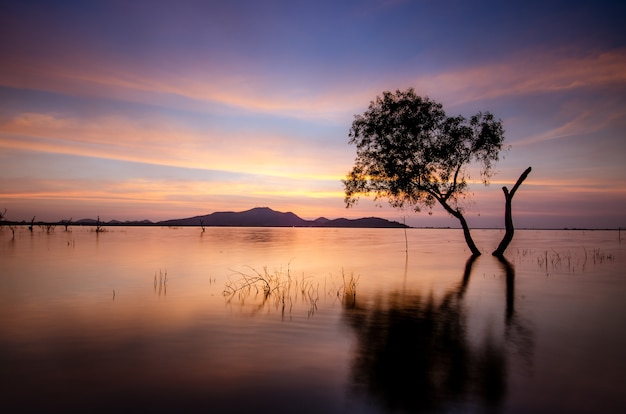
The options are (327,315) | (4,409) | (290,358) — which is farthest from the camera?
(327,315)

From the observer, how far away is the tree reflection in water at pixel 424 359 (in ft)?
27.8

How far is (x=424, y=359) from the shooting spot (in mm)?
11016

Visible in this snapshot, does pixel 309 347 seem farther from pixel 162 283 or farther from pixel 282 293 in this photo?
pixel 162 283

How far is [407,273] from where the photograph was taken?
33.1 meters

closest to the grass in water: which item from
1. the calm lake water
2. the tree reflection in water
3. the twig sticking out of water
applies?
the calm lake water

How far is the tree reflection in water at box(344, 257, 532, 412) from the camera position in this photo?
848 cm

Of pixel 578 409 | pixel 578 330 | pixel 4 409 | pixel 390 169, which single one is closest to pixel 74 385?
pixel 4 409

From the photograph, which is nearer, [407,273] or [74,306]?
[74,306]

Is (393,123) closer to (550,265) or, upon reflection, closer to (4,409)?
(550,265)

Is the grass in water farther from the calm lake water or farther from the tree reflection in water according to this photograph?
the tree reflection in water

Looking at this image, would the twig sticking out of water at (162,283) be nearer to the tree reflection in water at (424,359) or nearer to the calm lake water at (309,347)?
the calm lake water at (309,347)

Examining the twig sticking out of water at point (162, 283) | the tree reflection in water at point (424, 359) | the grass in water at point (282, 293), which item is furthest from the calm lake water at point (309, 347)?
the twig sticking out of water at point (162, 283)

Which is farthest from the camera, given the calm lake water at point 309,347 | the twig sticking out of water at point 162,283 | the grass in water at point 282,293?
the twig sticking out of water at point 162,283

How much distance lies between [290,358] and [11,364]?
7.37m
